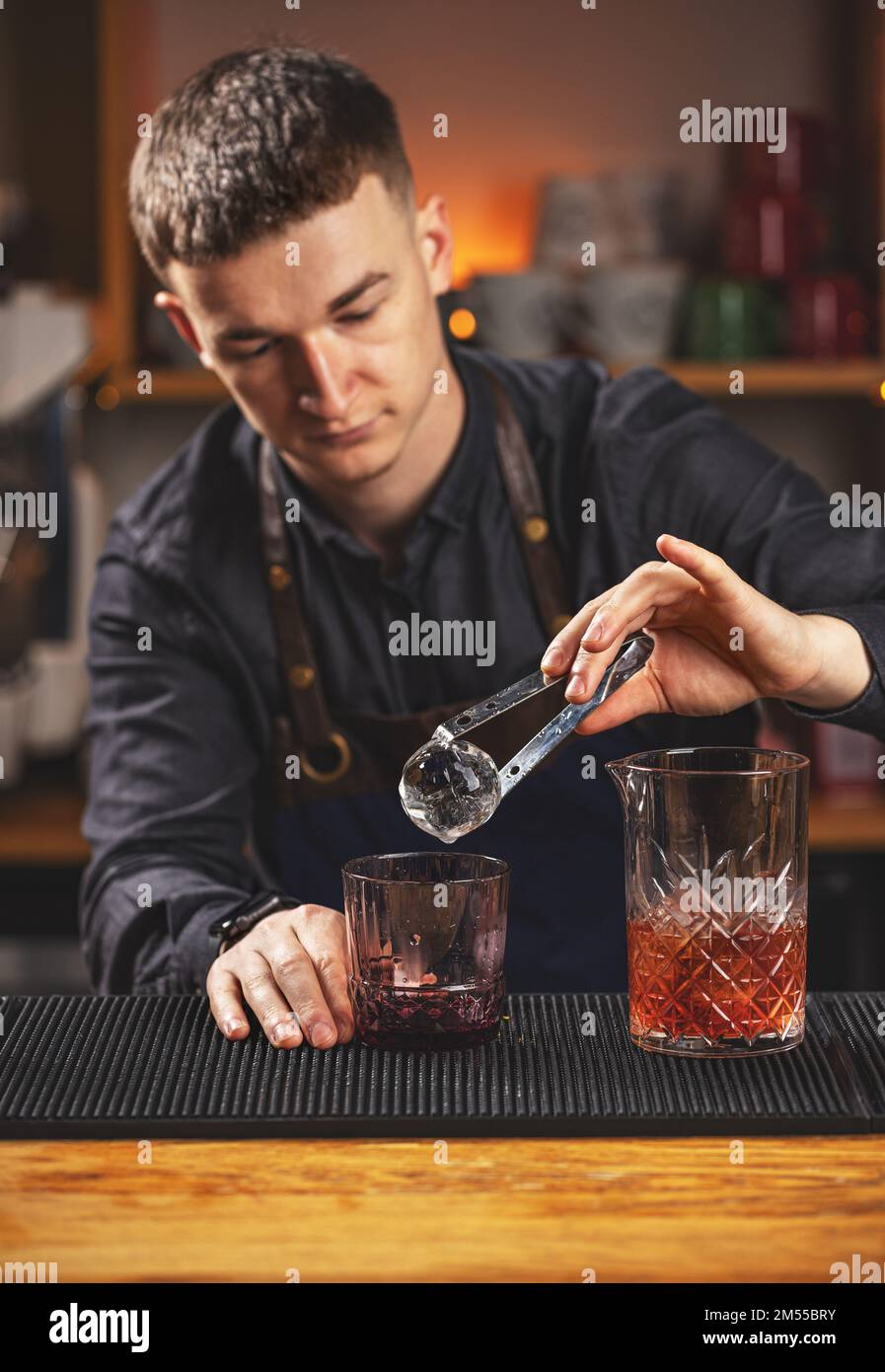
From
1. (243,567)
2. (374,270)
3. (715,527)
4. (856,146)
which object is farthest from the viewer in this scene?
(856,146)

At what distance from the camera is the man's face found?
1.31 meters

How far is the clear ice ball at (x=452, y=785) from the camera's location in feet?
3.32

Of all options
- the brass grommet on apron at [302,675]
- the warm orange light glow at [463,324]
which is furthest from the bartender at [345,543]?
the warm orange light glow at [463,324]

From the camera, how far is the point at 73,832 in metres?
2.47

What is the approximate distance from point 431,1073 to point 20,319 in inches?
74.9


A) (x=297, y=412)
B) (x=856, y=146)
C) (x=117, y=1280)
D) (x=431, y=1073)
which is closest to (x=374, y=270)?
(x=297, y=412)

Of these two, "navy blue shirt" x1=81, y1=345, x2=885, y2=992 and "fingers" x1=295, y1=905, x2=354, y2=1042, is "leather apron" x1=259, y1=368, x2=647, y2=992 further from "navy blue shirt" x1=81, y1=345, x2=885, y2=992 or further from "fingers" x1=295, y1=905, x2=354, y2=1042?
"fingers" x1=295, y1=905, x2=354, y2=1042

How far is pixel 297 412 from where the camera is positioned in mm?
1382

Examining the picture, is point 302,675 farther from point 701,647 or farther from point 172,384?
→ point 172,384

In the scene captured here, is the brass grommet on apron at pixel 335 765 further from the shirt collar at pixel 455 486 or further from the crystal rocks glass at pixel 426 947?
the crystal rocks glass at pixel 426 947

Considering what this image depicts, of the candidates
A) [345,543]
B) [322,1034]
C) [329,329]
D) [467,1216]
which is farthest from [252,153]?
[467,1216]

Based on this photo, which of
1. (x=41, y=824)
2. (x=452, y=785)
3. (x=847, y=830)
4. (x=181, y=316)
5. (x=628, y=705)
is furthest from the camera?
(x=41, y=824)

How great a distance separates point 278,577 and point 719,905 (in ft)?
2.67
